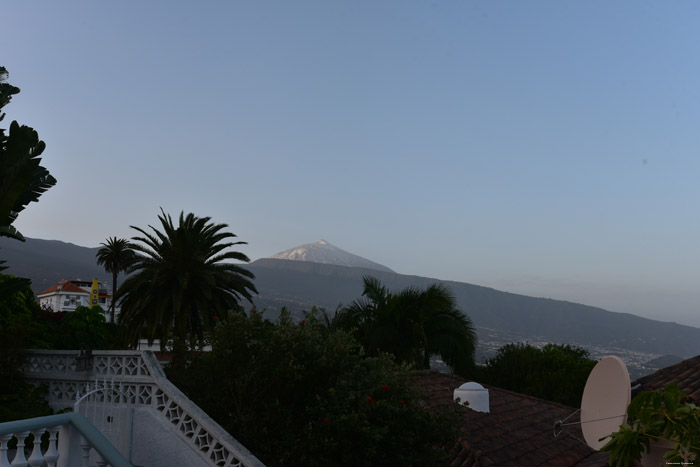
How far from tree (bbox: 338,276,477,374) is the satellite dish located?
21.2 metres

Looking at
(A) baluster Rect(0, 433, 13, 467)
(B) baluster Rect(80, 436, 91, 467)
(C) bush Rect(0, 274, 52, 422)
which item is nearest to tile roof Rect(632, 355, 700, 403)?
(B) baluster Rect(80, 436, 91, 467)

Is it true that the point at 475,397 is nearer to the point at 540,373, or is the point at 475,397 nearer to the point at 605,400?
the point at 605,400

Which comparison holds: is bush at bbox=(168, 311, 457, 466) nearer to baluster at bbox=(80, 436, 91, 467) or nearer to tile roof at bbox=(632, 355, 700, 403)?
tile roof at bbox=(632, 355, 700, 403)

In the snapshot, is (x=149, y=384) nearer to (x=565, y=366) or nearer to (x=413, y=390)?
(x=413, y=390)

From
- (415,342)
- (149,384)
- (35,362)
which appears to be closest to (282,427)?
(149,384)

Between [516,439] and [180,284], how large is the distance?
592 inches

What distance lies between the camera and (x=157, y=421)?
10234mm

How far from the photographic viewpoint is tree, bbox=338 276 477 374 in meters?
32.1

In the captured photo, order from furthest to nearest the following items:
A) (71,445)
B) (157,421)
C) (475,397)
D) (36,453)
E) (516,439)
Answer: (475,397), (516,439), (157,421), (71,445), (36,453)

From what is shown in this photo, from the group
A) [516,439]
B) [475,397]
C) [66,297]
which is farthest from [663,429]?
[66,297]

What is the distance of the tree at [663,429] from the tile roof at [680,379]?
323 centimetres

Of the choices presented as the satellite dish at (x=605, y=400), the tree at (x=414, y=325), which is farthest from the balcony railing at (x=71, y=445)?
the tree at (x=414, y=325)

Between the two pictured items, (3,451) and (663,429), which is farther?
(663,429)

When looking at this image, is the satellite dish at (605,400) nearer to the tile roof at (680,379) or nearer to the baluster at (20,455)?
the tile roof at (680,379)
